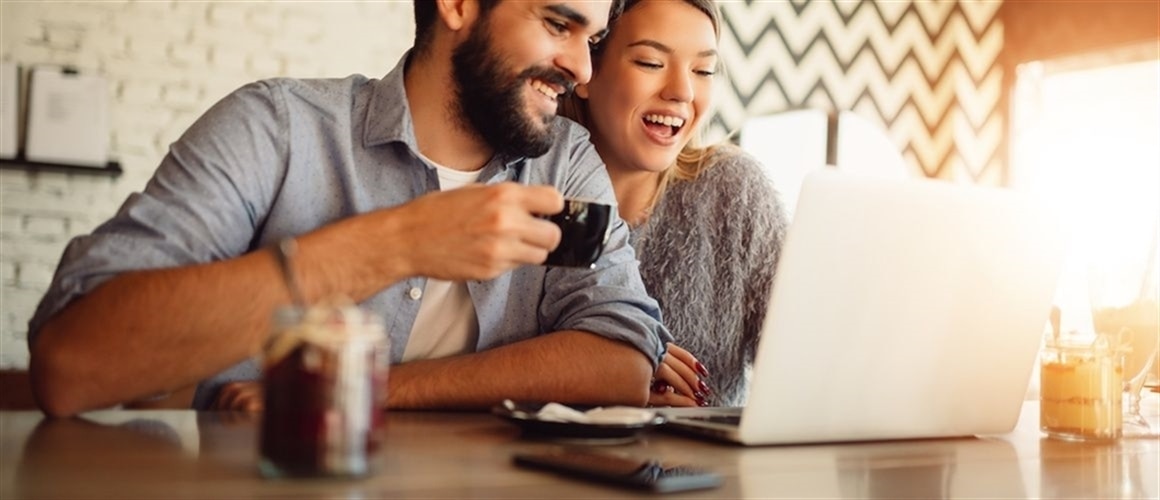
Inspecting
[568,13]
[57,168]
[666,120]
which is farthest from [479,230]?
[57,168]

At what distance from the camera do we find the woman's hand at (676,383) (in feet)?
5.72

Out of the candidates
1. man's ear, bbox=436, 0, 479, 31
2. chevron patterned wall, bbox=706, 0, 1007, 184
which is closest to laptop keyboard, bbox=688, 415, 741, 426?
→ man's ear, bbox=436, 0, 479, 31

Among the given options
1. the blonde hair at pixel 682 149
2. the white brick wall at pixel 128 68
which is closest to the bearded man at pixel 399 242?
the blonde hair at pixel 682 149

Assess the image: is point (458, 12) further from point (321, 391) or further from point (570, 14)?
point (321, 391)

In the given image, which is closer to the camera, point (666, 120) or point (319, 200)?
point (319, 200)

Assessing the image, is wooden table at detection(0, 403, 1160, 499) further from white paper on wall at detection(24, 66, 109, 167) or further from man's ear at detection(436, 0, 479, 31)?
white paper on wall at detection(24, 66, 109, 167)

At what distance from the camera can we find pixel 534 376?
4.74ft

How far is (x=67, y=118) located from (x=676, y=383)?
241 cm

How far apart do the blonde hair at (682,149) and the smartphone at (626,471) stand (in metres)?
1.23

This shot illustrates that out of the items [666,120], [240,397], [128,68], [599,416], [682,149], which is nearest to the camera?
[599,416]

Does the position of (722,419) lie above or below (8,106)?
A: below

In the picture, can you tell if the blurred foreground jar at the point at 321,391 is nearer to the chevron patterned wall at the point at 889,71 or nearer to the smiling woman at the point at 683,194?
the smiling woman at the point at 683,194

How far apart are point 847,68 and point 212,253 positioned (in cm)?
351

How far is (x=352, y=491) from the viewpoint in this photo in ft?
2.68
